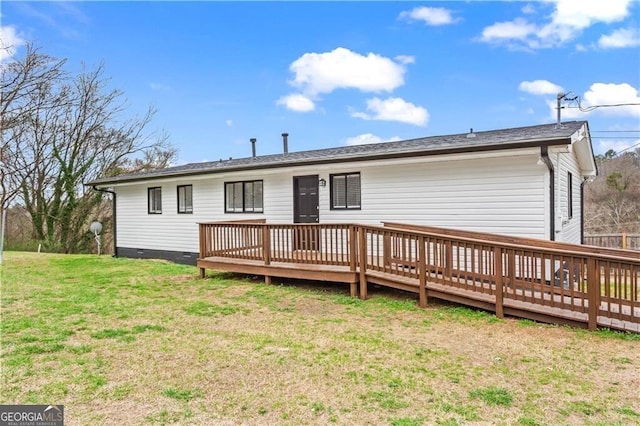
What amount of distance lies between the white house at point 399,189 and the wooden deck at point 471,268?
741 millimetres

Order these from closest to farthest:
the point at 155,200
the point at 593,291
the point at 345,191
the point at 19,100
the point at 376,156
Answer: the point at 593,291
the point at 376,156
the point at 345,191
the point at 155,200
the point at 19,100

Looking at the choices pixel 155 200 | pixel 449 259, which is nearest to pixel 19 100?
pixel 155 200

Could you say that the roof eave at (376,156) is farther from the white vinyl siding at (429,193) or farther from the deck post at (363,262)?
the deck post at (363,262)

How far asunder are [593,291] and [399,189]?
4146mm

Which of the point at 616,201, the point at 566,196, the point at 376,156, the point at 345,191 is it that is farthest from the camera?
the point at 616,201

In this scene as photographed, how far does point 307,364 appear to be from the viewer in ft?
12.0

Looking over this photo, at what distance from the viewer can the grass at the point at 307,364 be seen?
2809 mm

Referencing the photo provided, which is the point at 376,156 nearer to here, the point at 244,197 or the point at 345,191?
the point at 345,191

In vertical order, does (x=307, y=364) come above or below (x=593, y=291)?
below

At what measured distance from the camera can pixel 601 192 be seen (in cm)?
2552

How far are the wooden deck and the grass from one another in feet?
0.90

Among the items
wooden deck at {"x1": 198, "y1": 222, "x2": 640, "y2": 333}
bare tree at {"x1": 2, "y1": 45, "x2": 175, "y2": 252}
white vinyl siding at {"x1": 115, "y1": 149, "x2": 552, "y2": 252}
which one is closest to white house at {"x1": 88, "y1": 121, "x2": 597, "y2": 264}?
white vinyl siding at {"x1": 115, "y1": 149, "x2": 552, "y2": 252}

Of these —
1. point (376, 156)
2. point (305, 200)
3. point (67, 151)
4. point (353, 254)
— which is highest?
point (67, 151)

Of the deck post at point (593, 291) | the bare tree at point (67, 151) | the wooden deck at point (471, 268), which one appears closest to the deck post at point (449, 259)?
the wooden deck at point (471, 268)
